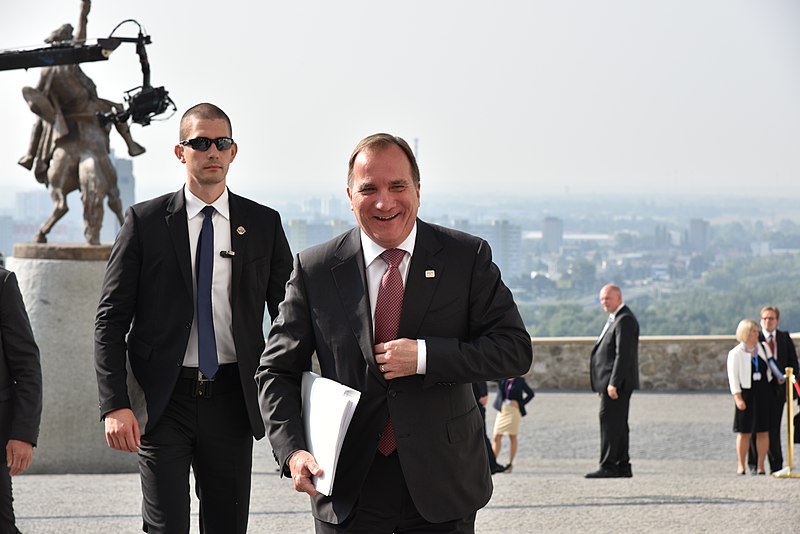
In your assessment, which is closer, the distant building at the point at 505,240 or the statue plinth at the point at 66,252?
the statue plinth at the point at 66,252

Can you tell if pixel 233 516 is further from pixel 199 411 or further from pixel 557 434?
pixel 557 434

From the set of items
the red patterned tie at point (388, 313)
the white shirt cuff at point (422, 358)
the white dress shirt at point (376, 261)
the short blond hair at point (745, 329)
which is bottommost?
the short blond hair at point (745, 329)

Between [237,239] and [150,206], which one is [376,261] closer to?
[237,239]

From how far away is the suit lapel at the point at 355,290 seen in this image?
125 inches

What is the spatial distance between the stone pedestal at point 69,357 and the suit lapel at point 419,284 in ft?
23.6

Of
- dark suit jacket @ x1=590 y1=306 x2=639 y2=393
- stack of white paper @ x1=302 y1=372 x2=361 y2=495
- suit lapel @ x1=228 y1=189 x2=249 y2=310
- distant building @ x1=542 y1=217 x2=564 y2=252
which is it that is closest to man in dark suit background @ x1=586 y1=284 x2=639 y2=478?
dark suit jacket @ x1=590 y1=306 x2=639 y2=393

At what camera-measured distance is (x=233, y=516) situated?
14.5 feet

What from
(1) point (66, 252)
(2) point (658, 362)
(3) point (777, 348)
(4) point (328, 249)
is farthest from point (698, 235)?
(4) point (328, 249)

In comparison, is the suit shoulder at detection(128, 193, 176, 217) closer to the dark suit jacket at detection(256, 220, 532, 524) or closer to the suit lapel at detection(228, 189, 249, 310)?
the suit lapel at detection(228, 189, 249, 310)

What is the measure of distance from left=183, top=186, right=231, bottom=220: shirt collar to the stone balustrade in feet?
48.6

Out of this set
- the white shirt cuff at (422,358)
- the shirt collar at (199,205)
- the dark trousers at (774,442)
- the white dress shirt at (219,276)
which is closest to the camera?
the white shirt cuff at (422,358)

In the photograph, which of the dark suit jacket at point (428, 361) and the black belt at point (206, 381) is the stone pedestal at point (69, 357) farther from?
the dark suit jacket at point (428, 361)

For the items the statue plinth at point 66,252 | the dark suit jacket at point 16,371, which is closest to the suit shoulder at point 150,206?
the dark suit jacket at point 16,371

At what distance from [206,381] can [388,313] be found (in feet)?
4.27
